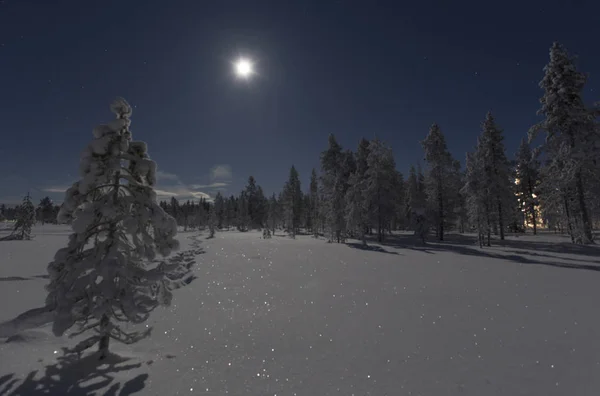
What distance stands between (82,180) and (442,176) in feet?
118

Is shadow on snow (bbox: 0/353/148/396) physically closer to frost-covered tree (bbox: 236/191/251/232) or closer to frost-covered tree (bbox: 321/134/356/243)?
frost-covered tree (bbox: 321/134/356/243)

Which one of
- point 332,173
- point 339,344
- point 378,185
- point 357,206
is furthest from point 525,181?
point 339,344

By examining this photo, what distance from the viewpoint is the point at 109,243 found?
4664 millimetres

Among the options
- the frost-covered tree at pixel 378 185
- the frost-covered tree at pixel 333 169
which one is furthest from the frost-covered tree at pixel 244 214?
the frost-covered tree at pixel 378 185

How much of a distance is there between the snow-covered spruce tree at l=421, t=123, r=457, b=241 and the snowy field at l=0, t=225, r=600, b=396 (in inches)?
902

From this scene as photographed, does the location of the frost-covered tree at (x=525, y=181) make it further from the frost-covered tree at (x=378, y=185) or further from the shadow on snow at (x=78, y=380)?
the shadow on snow at (x=78, y=380)

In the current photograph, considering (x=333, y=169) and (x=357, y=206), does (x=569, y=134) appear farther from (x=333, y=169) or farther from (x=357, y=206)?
(x=333, y=169)

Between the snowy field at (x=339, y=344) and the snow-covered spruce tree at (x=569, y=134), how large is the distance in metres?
12.7

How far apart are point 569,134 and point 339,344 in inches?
1007

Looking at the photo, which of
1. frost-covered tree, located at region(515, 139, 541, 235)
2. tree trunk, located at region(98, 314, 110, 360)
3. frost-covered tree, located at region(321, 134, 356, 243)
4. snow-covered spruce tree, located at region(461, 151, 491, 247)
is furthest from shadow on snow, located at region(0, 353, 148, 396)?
frost-covered tree, located at region(515, 139, 541, 235)

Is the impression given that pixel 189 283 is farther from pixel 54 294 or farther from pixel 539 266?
pixel 539 266

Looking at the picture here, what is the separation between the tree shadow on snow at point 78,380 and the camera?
3.69 m

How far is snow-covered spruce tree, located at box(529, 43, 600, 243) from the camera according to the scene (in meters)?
18.5

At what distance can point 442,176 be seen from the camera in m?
32.9
